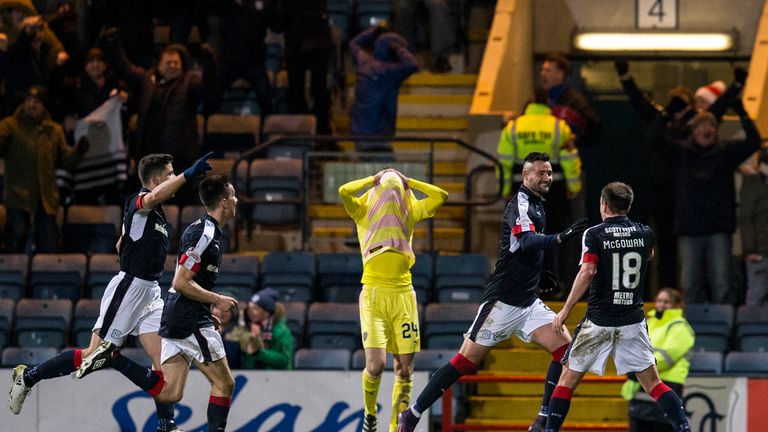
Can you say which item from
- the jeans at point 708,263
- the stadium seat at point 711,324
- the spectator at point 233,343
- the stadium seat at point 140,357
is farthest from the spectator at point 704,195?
the stadium seat at point 140,357

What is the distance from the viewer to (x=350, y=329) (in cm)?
1620

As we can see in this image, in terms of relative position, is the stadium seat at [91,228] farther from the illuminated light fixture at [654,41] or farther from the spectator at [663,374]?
the illuminated light fixture at [654,41]

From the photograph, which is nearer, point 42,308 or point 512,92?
point 42,308

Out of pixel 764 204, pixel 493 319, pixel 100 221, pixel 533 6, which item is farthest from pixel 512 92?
pixel 493 319

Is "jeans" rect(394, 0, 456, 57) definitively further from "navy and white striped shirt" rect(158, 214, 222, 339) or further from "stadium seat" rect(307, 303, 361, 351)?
"navy and white striped shirt" rect(158, 214, 222, 339)

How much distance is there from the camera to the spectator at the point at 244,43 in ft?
60.8

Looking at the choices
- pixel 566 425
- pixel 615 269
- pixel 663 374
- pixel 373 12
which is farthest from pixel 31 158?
pixel 615 269

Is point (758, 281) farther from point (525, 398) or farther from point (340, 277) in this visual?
point (340, 277)

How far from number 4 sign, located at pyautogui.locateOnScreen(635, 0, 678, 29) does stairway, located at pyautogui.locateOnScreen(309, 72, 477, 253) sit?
89.3 inches

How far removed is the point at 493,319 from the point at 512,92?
25.0 feet

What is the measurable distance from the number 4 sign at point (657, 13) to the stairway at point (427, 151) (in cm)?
227

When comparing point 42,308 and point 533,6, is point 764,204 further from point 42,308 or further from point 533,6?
point 42,308

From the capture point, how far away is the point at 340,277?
55.9 feet

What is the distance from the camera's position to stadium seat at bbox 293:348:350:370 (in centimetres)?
1562
